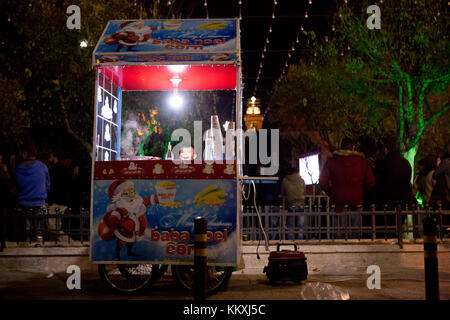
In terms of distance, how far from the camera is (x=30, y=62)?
704 inches

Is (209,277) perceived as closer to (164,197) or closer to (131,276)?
(131,276)

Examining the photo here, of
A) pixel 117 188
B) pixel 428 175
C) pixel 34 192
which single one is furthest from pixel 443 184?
pixel 34 192

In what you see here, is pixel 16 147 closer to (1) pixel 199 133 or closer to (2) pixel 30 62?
(2) pixel 30 62

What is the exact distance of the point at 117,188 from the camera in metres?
6.90

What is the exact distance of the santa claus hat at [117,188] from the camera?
271 inches

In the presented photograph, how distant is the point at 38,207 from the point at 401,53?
13574mm

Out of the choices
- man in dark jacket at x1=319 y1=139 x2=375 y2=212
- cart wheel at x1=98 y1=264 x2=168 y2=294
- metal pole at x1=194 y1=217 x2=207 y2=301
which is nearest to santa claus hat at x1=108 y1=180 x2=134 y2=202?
cart wheel at x1=98 y1=264 x2=168 y2=294

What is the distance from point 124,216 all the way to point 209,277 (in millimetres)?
1470

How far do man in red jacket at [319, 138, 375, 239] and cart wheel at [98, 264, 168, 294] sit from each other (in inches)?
154

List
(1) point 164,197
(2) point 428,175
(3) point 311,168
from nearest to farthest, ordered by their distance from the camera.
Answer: (1) point 164,197
(2) point 428,175
(3) point 311,168
